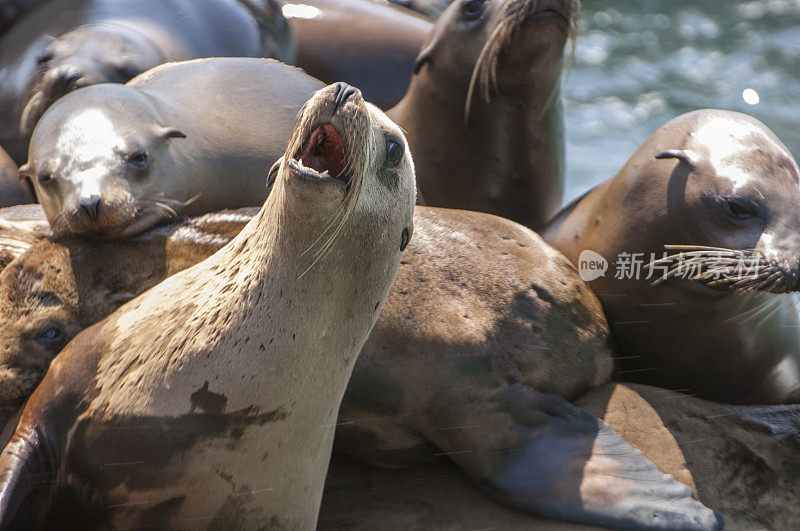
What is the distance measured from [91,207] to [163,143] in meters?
0.62

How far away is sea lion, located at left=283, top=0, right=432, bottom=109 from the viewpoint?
5758 millimetres

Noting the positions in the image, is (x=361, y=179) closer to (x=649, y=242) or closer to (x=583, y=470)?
(x=583, y=470)

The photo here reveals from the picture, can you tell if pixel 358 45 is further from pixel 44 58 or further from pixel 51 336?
pixel 51 336

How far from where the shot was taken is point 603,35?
1200cm

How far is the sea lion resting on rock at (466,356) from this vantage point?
2938mm

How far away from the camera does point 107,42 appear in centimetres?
442

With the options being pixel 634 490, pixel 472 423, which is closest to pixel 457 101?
pixel 472 423

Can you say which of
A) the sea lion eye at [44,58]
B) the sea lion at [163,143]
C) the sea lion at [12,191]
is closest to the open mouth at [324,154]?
the sea lion at [163,143]

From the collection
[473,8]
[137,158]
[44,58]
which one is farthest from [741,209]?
[44,58]

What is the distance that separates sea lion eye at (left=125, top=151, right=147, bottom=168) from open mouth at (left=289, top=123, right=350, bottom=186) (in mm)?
1284

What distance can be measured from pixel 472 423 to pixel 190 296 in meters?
1.10

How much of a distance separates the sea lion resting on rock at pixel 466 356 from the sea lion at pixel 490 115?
1039mm

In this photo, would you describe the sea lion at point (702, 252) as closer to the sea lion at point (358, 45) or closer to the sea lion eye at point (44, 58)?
the sea lion at point (358, 45)

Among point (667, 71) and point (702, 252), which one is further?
point (667, 71)
